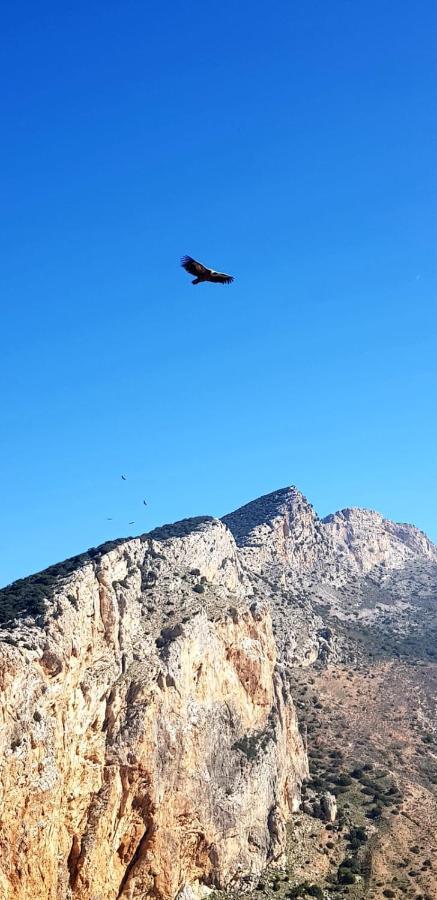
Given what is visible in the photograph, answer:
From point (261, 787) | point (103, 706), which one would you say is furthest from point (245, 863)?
point (103, 706)

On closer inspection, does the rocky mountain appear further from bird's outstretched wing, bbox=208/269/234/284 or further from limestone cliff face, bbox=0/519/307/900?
bird's outstretched wing, bbox=208/269/234/284

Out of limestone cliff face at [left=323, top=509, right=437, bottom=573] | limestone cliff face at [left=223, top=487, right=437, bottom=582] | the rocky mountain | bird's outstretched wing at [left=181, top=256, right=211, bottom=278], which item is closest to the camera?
bird's outstretched wing at [left=181, top=256, right=211, bottom=278]

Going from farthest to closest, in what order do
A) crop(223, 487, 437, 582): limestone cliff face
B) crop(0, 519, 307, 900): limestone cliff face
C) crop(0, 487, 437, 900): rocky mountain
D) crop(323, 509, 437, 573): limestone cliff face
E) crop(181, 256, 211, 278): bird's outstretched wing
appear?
crop(323, 509, 437, 573): limestone cliff face
crop(223, 487, 437, 582): limestone cliff face
crop(0, 487, 437, 900): rocky mountain
crop(0, 519, 307, 900): limestone cliff face
crop(181, 256, 211, 278): bird's outstretched wing

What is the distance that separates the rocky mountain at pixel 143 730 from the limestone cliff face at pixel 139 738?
0.35 ft

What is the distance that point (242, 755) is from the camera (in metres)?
61.5

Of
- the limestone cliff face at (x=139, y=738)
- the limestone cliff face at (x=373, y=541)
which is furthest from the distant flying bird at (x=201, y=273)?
the limestone cliff face at (x=373, y=541)

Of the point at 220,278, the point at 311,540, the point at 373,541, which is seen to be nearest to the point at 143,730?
the point at 220,278

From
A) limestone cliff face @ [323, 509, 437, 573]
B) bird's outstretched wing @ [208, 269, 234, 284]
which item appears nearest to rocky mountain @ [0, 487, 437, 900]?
bird's outstretched wing @ [208, 269, 234, 284]

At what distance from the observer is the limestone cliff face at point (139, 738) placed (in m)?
42.0

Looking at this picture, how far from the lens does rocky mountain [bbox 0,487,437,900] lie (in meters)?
42.3

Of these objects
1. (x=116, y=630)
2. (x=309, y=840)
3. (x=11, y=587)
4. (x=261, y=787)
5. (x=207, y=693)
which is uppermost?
(x=11, y=587)

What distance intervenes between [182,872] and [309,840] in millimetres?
16353

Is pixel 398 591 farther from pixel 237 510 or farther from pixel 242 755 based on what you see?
pixel 242 755

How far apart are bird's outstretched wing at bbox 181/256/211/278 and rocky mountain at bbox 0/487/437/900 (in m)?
27.7
